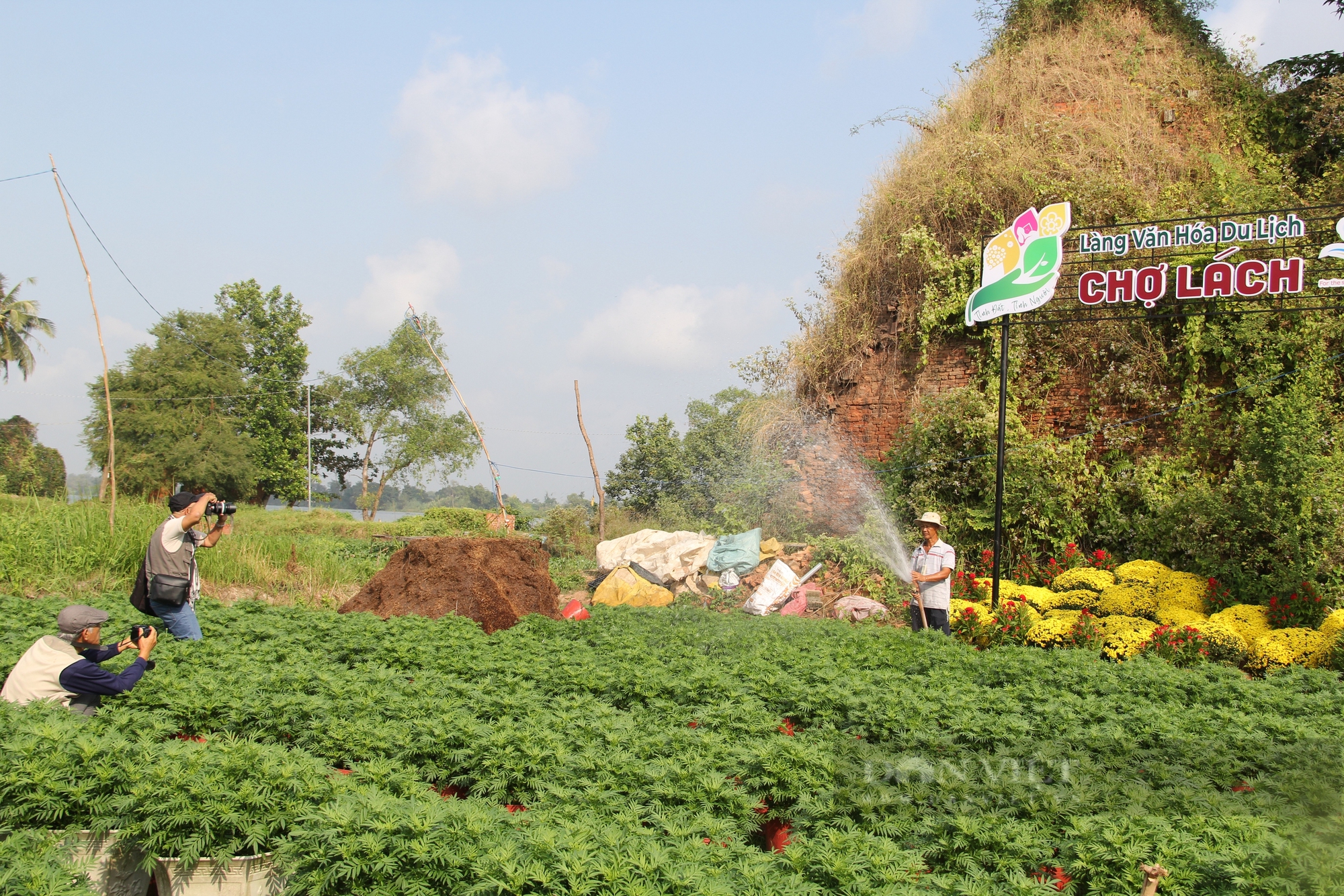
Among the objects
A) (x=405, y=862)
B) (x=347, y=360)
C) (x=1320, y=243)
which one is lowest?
(x=405, y=862)

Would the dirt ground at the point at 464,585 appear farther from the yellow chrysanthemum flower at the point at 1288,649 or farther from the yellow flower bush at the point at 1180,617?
the yellow chrysanthemum flower at the point at 1288,649

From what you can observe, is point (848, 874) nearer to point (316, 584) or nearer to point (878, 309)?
point (316, 584)

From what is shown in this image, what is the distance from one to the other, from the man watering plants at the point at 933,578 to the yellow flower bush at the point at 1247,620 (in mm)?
2806

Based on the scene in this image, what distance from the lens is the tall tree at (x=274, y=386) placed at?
41.1 meters

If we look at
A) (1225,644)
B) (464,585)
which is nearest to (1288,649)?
(1225,644)

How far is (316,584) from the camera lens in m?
13.0

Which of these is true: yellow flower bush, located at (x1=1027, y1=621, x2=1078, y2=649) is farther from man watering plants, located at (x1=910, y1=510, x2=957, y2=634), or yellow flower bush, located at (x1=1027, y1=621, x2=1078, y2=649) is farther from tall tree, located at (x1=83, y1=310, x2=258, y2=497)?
tall tree, located at (x1=83, y1=310, x2=258, y2=497)

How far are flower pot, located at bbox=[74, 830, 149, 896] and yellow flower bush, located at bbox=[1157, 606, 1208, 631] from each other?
9.09 metres

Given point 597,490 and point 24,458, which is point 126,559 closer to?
point 597,490

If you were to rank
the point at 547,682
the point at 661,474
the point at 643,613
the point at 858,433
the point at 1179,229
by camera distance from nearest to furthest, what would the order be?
the point at 547,682 < the point at 643,613 < the point at 1179,229 < the point at 858,433 < the point at 661,474

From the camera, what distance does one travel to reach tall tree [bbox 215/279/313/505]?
41125 millimetres

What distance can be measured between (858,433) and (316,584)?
9380 millimetres

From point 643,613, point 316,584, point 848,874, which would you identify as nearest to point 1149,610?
point 643,613

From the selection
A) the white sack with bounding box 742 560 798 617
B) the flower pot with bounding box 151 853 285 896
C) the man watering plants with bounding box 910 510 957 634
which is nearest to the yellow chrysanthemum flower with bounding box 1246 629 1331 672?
the man watering plants with bounding box 910 510 957 634
